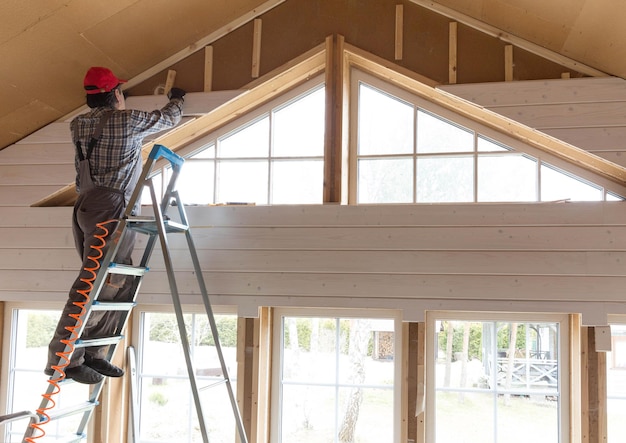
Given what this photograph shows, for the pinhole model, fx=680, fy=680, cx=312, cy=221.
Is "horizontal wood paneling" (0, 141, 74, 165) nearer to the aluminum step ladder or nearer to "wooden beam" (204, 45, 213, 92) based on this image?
"wooden beam" (204, 45, 213, 92)

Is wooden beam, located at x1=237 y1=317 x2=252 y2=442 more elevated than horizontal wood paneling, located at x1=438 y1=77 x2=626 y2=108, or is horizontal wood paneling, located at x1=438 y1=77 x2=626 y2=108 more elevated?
horizontal wood paneling, located at x1=438 y1=77 x2=626 y2=108

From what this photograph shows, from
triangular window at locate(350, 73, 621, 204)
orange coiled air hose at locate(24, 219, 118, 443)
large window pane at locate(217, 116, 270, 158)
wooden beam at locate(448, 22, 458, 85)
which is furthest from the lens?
large window pane at locate(217, 116, 270, 158)

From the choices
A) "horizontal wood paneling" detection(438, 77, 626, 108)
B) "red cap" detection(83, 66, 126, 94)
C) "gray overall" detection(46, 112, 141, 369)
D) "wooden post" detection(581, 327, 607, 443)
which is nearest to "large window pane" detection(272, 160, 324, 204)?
"horizontal wood paneling" detection(438, 77, 626, 108)

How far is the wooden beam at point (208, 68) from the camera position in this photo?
4094mm

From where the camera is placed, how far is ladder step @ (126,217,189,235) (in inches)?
118

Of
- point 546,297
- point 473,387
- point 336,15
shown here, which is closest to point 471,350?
point 473,387

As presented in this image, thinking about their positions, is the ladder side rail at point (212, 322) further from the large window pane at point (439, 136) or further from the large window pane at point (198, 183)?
the large window pane at point (439, 136)

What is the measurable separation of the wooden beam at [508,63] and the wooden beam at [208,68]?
171 cm

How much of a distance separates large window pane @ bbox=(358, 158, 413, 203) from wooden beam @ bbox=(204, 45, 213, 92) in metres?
1.03

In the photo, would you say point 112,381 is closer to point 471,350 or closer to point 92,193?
point 92,193

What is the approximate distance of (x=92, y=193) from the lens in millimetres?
3125

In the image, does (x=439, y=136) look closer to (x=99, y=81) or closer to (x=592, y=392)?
(x=592, y=392)

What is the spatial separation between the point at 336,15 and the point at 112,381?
8.71ft

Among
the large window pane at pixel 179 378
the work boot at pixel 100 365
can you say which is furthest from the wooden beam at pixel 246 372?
the work boot at pixel 100 365
